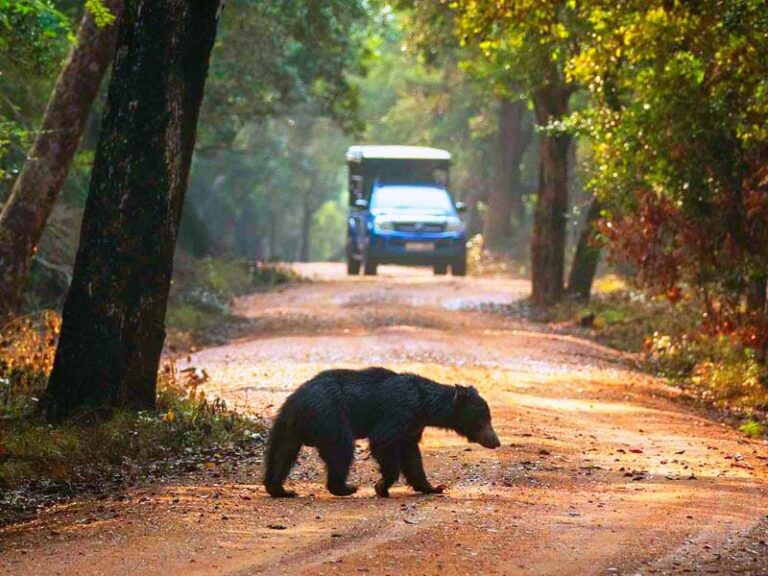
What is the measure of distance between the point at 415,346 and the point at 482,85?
12729 mm

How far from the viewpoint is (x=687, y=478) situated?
11.4 meters

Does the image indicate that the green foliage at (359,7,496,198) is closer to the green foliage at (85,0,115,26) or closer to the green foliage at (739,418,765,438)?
the green foliage at (739,418,765,438)

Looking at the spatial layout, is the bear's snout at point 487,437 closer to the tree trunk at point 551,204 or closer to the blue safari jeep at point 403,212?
the tree trunk at point 551,204

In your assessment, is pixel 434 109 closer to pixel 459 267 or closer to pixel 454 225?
pixel 459 267

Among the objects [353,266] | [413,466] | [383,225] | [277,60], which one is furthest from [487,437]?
[353,266]

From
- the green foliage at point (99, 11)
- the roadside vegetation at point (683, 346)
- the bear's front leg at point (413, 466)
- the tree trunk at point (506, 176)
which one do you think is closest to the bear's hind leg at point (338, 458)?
the bear's front leg at point (413, 466)

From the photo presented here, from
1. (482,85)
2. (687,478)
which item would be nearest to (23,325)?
(687,478)

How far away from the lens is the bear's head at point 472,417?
34.0 feet

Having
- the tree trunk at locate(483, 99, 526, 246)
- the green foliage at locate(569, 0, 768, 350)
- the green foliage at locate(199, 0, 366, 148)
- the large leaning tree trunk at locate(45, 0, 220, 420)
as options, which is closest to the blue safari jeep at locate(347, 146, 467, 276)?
the green foliage at locate(199, 0, 366, 148)

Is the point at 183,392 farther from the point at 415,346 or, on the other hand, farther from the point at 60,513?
the point at 415,346

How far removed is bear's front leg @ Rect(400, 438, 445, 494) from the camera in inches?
400

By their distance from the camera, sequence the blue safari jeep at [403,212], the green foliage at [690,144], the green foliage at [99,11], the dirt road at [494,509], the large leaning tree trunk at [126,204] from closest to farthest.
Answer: the dirt road at [494,509], the large leaning tree trunk at [126,204], the green foliage at [99,11], the green foliage at [690,144], the blue safari jeep at [403,212]

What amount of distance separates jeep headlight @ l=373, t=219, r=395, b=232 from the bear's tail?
82.3 feet

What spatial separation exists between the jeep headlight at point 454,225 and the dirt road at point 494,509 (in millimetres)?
17155
